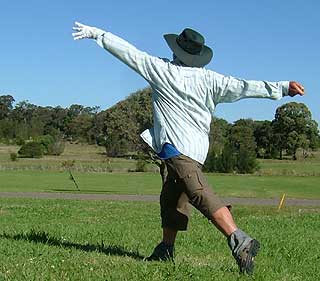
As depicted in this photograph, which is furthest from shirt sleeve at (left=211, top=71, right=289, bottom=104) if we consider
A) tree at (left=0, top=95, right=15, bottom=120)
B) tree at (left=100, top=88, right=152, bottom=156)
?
tree at (left=0, top=95, right=15, bottom=120)

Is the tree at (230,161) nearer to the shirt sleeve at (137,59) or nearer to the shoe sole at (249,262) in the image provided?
the shirt sleeve at (137,59)

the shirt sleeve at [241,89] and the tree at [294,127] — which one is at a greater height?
the tree at [294,127]

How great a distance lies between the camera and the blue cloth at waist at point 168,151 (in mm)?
6305

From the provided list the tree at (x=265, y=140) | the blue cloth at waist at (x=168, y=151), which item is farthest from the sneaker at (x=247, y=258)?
the tree at (x=265, y=140)

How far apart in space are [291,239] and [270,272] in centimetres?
344

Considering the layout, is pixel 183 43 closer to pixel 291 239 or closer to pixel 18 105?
pixel 291 239

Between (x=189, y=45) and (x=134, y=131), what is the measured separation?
161 feet

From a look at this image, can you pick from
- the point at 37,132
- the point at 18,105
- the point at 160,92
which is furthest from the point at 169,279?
Answer: the point at 18,105

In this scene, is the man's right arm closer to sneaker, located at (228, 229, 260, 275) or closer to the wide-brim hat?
the wide-brim hat

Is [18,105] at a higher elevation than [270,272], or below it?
higher

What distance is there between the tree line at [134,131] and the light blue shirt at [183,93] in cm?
3768

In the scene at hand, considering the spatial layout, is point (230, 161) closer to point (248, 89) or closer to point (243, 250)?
point (248, 89)

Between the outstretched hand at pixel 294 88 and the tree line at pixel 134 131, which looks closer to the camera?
the outstretched hand at pixel 294 88

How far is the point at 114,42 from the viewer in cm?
659
